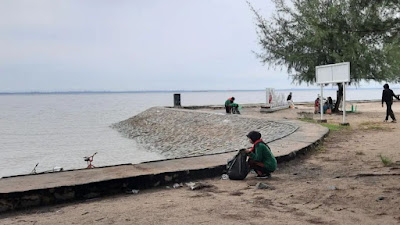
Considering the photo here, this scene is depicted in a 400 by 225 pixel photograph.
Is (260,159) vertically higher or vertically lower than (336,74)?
lower

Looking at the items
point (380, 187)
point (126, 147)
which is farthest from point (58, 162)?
point (380, 187)

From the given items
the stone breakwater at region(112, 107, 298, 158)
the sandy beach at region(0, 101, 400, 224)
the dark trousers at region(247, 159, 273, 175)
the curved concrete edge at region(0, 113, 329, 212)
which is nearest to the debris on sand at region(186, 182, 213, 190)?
the sandy beach at region(0, 101, 400, 224)

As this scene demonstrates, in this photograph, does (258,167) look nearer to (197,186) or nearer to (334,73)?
(197,186)

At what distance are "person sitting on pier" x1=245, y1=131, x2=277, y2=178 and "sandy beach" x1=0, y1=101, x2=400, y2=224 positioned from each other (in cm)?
19

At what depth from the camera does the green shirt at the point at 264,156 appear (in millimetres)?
6977

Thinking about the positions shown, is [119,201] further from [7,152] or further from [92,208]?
[7,152]

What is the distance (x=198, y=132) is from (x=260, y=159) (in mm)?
13367

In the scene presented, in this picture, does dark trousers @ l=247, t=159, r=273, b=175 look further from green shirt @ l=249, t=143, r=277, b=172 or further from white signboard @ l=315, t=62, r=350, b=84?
white signboard @ l=315, t=62, r=350, b=84

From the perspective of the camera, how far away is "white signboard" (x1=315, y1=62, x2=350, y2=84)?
14938 millimetres

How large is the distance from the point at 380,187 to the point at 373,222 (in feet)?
5.64

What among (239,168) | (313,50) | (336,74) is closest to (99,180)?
(239,168)

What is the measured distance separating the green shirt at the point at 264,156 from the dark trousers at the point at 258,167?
0.06 meters

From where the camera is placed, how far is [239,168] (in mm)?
6887

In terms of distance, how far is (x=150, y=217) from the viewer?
4633 mm
